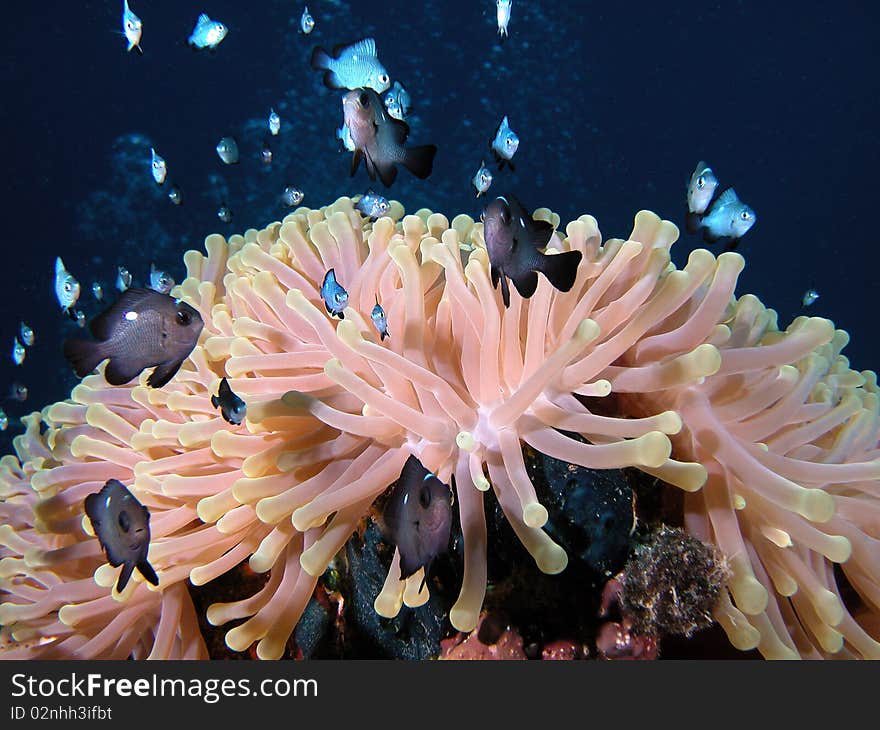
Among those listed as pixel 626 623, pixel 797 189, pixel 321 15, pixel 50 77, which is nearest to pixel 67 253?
pixel 50 77

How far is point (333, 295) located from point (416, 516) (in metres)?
1.12

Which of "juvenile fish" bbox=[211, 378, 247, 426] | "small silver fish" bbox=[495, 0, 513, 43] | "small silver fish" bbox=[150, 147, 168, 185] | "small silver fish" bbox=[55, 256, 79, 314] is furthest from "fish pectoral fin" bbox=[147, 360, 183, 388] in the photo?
"small silver fish" bbox=[150, 147, 168, 185]

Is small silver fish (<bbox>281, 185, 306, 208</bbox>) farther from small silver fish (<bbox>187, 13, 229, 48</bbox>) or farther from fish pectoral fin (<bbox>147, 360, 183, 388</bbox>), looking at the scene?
fish pectoral fin (<bbox>147, 360, 183, 388</bbox>)

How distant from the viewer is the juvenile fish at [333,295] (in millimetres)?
2309

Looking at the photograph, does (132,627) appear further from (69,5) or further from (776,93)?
(776,93)

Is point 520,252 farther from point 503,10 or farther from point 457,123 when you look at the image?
point 457,123

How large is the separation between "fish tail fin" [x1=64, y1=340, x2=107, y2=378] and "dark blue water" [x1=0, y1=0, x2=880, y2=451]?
8562 mm

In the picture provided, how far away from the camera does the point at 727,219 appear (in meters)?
4.14

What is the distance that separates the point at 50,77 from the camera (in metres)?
19.5

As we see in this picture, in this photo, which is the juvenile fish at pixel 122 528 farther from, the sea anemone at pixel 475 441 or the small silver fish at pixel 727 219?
the small silver fish at pixel 727 219

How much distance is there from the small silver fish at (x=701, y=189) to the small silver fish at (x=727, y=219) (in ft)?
0.26

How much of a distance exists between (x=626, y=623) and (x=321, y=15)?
27553 millimetres

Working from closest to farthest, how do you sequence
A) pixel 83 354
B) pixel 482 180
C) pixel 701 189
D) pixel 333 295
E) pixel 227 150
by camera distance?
1. pixel 83 354
2. pixel 333 295
3. pixel 701 189
4. pixel 482 180
5. pixel 227 150

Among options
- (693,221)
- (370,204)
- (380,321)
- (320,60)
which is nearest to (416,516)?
(380,321)
